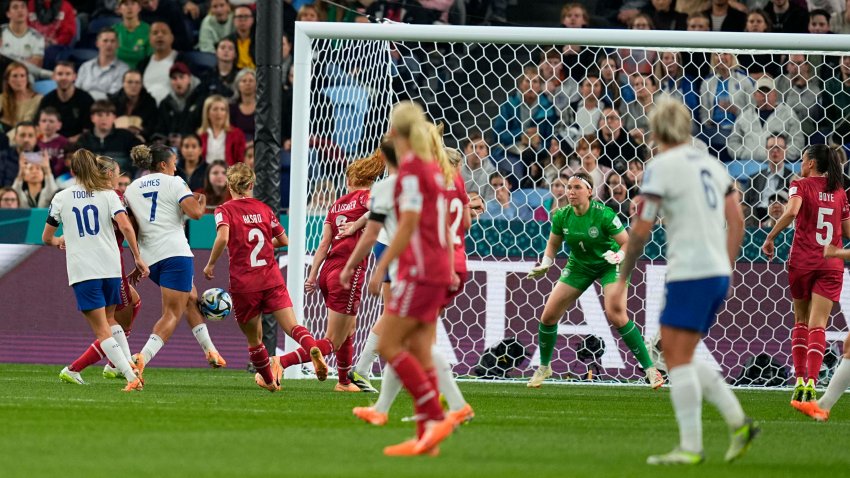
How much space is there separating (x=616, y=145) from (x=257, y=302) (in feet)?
18.2

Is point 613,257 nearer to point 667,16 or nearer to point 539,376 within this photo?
point 539,376

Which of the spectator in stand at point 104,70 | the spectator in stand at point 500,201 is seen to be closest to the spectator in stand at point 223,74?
the spectator in stand at point 104,70

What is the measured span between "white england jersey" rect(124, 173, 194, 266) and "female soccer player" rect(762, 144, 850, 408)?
4.94m

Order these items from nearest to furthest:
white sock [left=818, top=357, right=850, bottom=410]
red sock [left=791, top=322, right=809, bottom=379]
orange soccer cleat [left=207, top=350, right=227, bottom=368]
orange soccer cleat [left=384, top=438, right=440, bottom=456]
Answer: orange soccer cleat [left=384, top=438, right=440, bottom=456] < white sock [left=818, top=357, right=850, bottom=410] < red sock [left=791, top=322, right=809, bottom=379] < orange soccer cleat [left=207, top=350, right=227, bottom=368]

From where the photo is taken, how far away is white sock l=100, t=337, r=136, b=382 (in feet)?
34.0

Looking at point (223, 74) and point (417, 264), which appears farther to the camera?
point (223, 74)

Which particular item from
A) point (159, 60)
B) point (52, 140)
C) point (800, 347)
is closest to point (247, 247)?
point (800, 347)

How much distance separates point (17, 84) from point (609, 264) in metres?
9.47

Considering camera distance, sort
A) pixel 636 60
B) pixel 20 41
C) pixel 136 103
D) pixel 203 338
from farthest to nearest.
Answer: pixel 20 41 < pixel 136 103 < pixel 636 60 < pixel 203 338

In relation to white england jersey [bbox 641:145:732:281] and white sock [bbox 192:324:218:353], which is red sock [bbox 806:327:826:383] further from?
white sock [bbox 192:324:218:353]

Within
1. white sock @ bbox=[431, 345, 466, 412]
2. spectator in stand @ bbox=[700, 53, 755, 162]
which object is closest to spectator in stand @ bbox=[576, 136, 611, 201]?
spectator in stand @ bbox=[700, 53, 755, 162]

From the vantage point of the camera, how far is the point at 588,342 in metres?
13.3

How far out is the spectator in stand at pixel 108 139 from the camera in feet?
55.6

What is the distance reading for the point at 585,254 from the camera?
12180 millimetres
